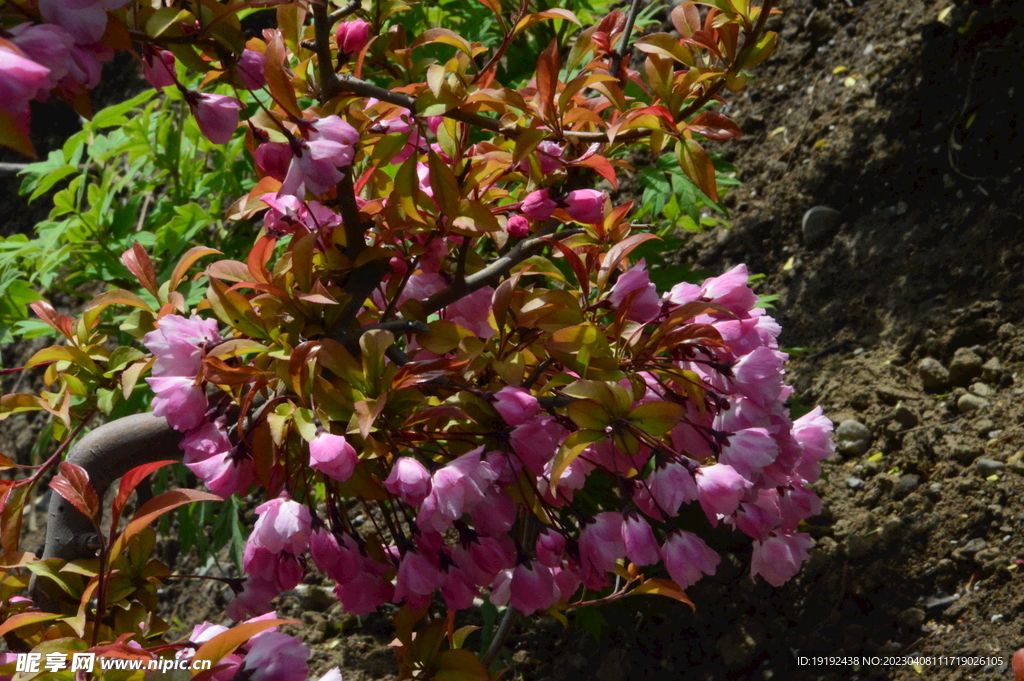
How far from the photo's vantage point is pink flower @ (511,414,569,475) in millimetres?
757

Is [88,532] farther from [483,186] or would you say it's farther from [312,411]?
[483,186]

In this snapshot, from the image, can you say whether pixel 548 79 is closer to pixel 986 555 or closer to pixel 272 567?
pixel 272 567

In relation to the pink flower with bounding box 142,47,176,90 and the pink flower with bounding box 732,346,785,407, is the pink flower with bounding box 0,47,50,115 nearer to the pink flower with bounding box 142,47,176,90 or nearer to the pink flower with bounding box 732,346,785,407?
the pink flower with bounding box 142,47,176,90

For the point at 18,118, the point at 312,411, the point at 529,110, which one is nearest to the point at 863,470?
the point at 529,110

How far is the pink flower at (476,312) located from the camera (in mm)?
925

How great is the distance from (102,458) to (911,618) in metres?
1.26

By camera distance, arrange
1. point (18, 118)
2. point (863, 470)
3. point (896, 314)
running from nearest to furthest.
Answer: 1. point (18, 118)
2. point (863, 470)
3. point (896, 314)

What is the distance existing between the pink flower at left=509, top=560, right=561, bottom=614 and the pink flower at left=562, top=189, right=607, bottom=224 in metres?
0.39

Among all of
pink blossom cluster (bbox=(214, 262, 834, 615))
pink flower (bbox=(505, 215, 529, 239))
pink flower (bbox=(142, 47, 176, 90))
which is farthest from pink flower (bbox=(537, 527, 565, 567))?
pink flower (bbox=(142, 47, 176, 90))

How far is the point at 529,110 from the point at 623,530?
0.45 meters

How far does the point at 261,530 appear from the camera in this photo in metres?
0.74

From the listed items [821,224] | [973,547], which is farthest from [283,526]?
[821,224]

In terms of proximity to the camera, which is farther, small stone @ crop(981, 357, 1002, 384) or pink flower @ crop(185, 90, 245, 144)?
small stone @ crop(981, 357, 1002, 384)

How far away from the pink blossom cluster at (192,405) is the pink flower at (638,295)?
407 mm
